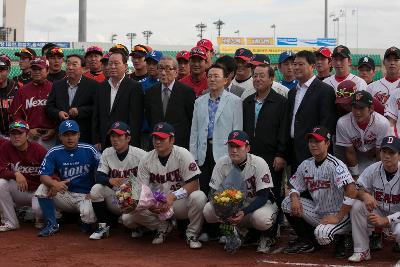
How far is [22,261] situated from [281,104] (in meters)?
3.40

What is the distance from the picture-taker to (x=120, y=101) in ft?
24.3

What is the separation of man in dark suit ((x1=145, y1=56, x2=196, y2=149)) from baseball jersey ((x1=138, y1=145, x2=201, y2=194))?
448 mm

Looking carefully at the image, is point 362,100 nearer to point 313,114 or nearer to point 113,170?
point 313,114

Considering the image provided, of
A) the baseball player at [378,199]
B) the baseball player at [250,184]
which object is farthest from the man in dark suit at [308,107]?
the baseball player at [378,199]

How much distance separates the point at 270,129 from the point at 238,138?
0.62m

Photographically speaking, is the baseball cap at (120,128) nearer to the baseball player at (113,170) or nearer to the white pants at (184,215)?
the baseball player at (113,170)

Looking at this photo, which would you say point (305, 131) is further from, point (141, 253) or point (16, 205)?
point (16, 205)

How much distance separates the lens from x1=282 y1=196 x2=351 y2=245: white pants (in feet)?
19.3

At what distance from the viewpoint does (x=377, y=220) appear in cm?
571

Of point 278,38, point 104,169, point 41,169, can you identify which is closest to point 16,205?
point 41,169

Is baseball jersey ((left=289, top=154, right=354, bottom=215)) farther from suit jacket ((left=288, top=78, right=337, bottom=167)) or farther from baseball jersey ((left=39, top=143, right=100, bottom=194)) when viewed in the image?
baseball jersey ((left=39, top=143, right=100, bottom=194))

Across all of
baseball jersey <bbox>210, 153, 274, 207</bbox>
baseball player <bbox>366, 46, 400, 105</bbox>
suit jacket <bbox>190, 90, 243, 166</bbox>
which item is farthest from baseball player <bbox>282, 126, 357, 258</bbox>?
baseball player <bbox>366, 46, 400, 105</bbox>

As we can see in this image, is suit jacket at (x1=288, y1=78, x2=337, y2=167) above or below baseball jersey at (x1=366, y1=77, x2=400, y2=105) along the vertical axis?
below

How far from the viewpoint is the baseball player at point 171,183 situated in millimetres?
6602
